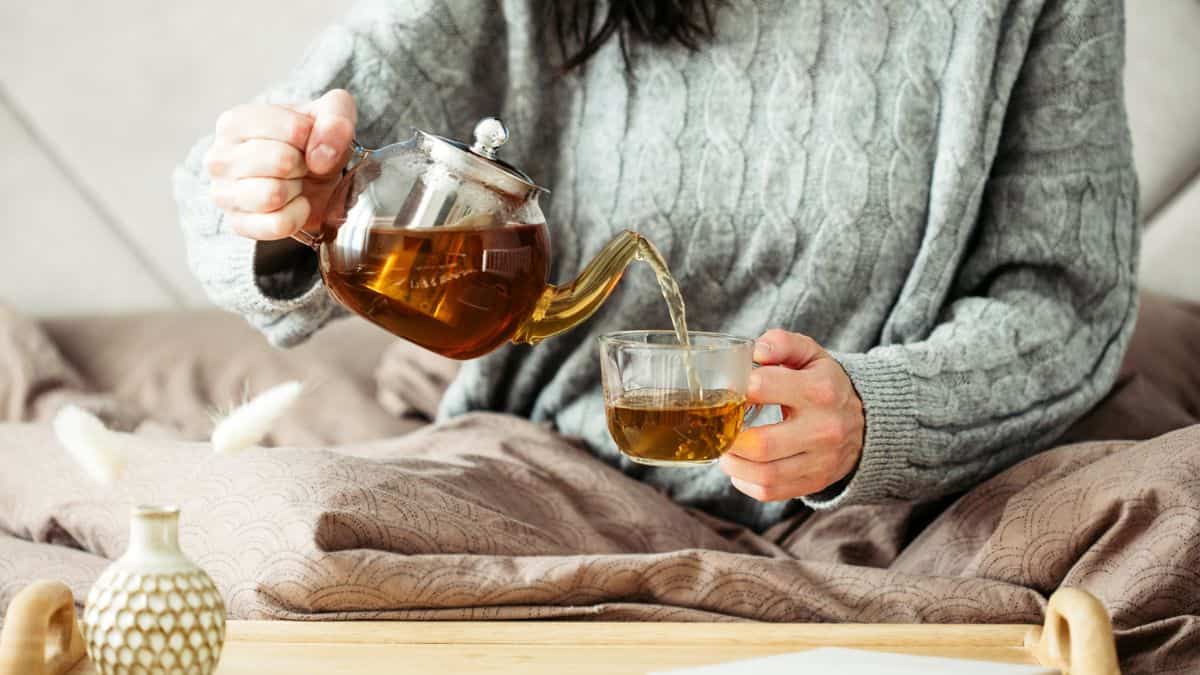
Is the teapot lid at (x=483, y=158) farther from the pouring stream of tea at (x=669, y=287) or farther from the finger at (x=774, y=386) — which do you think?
the finger at (x=774, y=386)

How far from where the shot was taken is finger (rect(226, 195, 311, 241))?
0.91 metres

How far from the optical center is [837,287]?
4.38 ft

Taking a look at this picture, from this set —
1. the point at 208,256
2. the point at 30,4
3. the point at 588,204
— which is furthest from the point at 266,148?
the point at 30,4

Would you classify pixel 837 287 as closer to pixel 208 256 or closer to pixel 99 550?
pixel 208 256

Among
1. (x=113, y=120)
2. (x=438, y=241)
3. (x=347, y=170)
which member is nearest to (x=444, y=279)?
(x=438, y=241)

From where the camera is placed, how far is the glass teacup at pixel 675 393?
0.86m

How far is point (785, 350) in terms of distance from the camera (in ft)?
3.28

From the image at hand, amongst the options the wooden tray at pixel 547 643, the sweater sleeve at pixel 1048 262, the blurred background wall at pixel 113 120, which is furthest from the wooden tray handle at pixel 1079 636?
the blurred background wall at pixel 113 120

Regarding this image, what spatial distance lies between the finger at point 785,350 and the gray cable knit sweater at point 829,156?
0.31 metres

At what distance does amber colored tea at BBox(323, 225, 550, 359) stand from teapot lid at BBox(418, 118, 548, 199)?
0.10 feet

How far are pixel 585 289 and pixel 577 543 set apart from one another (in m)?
0.30

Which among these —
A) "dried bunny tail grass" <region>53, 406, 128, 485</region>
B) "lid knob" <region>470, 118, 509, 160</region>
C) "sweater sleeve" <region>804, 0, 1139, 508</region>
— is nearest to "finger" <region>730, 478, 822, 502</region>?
"sweater sleeve" <region>804, 0, 1139, 508</region>

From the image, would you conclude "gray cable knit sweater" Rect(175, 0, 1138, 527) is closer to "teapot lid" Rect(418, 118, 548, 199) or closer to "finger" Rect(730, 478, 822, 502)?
"finger" Rect(730, 478, 822, 502)

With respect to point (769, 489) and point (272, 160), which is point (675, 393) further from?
point (272, 160)
